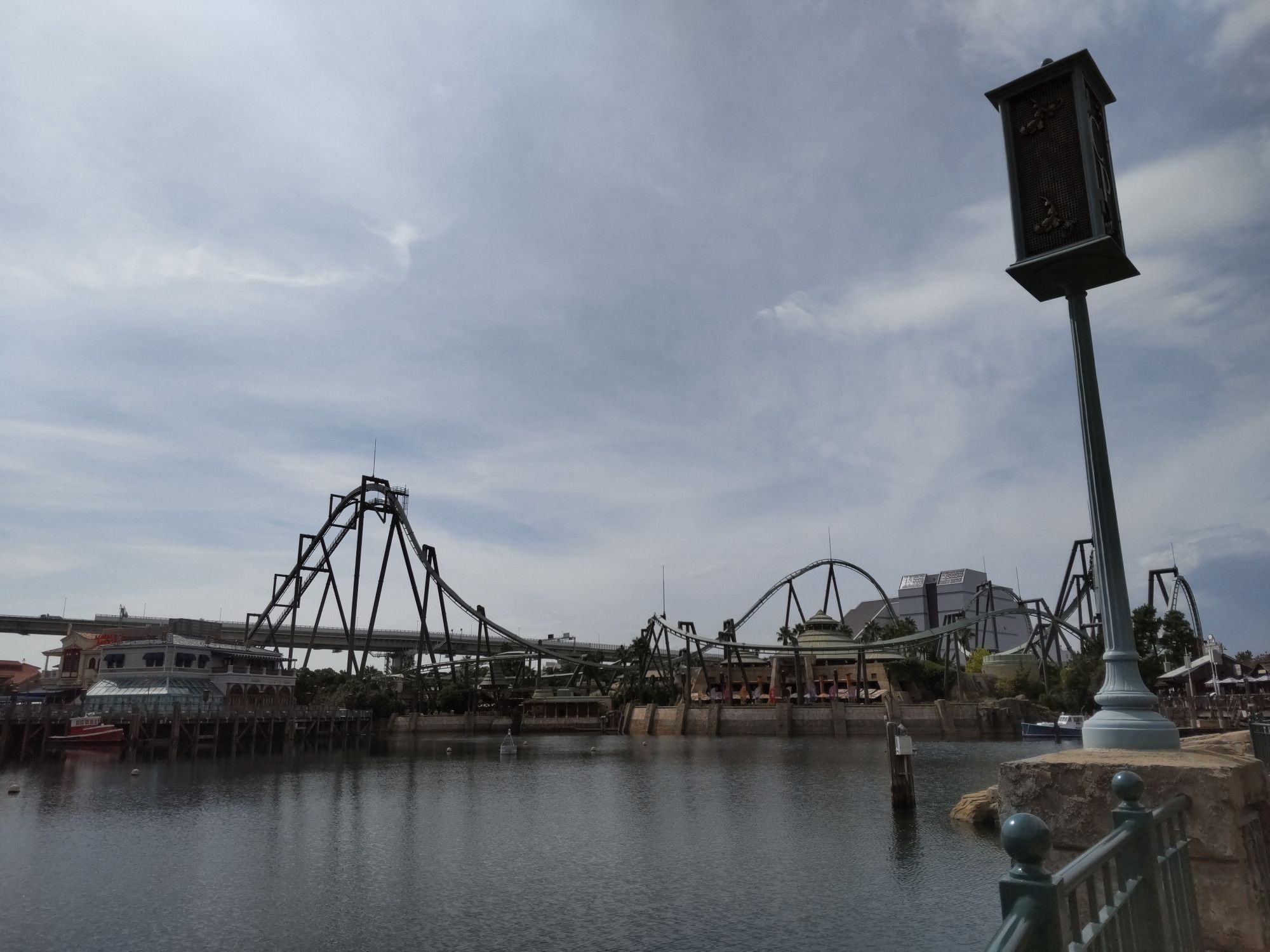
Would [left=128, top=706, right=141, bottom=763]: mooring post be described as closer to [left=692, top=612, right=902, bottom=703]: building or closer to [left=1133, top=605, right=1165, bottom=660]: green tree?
[left=692, top=612, right=902, bottom=703]: building

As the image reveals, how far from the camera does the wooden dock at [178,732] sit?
188 feet

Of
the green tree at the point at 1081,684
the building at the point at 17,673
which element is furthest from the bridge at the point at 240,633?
the green tree at the point at 1081,684

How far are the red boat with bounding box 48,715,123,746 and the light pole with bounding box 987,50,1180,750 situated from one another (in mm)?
68073

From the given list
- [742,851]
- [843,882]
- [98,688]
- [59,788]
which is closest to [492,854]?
[742,851]

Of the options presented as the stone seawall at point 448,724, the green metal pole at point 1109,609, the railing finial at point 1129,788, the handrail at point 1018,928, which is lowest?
the stone seawall at point 448,724

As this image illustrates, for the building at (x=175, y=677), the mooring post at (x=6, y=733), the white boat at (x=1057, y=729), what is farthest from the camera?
the building at (x=175, y=677)

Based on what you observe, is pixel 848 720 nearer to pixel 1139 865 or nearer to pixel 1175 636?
pixel 1175 636

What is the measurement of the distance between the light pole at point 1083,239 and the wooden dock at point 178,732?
6056cm

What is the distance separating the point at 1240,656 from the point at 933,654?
33.7 meters

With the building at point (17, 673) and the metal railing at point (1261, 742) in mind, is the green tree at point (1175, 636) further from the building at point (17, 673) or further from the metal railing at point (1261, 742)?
the building at point (17, 673)

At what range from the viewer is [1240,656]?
3600 inches

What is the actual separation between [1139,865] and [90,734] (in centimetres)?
6922

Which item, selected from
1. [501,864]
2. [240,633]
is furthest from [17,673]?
[501,864]

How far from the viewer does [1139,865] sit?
3678 mm
